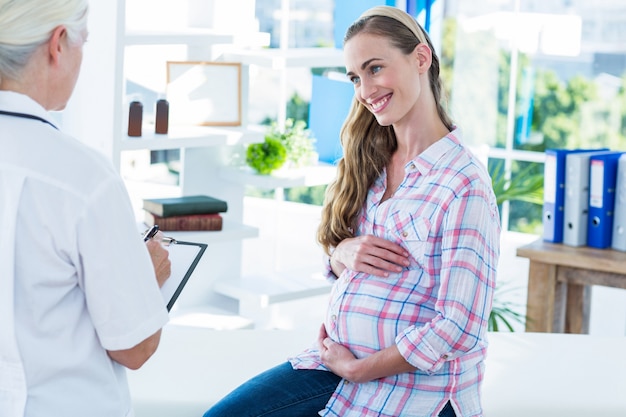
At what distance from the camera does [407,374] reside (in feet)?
6.92

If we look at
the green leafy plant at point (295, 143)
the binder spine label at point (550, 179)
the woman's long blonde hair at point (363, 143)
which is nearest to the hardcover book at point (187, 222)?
the green leafy plant at point (295, 143)

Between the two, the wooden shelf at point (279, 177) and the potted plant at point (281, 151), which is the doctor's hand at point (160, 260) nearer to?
the wooden shelf at point (279, 177)

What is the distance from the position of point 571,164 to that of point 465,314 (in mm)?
1957

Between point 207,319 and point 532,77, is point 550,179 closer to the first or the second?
point 207,319

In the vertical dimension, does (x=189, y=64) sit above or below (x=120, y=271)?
above

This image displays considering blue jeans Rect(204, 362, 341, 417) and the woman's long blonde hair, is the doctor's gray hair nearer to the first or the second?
the woman's long blonde hair

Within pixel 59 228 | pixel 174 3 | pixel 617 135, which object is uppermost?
pixel 174 3

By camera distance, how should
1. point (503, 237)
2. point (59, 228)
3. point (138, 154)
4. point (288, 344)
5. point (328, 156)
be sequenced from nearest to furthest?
point (59, 228)
point (288, 344)
point (138, 154)
point (328, 156)
point (503, 237)

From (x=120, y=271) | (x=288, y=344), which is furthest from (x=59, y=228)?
(x=288, y=344)

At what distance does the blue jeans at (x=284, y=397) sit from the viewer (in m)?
2.24

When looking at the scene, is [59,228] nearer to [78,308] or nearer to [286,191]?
[78,308]

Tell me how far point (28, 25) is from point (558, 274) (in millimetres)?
2682

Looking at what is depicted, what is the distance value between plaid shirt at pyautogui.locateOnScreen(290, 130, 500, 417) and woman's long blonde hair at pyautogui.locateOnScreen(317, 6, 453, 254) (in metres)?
0.08

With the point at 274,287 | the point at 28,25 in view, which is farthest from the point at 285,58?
the point at 28,25
